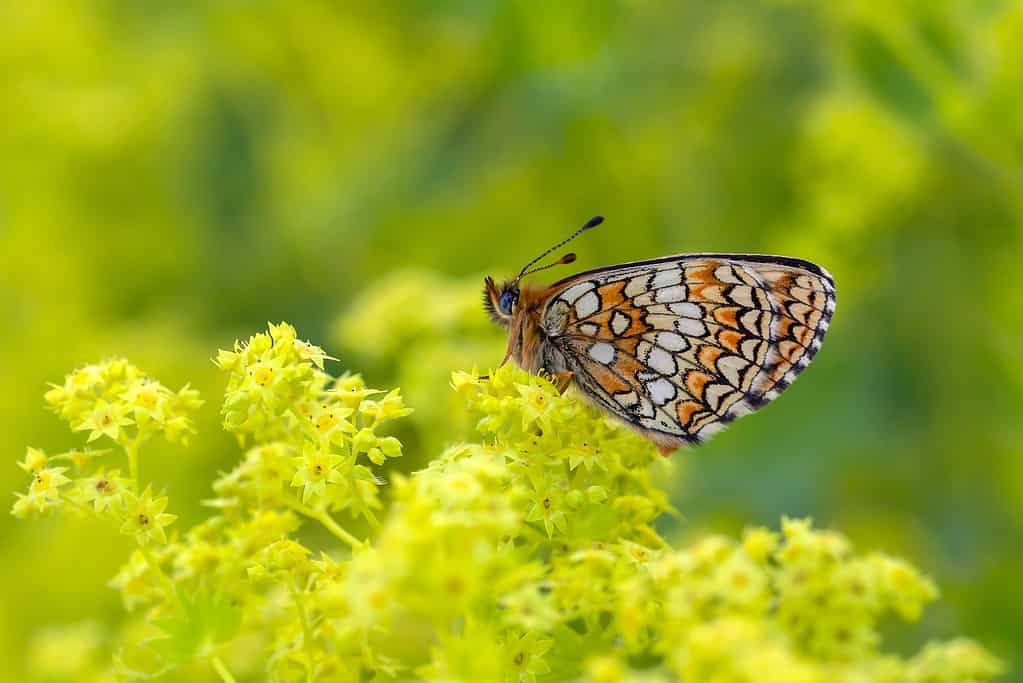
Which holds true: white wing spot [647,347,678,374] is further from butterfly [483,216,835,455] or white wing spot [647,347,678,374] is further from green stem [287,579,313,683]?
green stem [287,579,313,683]

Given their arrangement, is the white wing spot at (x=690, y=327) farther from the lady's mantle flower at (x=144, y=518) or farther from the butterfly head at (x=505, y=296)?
the lady's mantle flower at (x=144, y=518)

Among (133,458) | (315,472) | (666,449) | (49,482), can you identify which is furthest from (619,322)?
(49,482)

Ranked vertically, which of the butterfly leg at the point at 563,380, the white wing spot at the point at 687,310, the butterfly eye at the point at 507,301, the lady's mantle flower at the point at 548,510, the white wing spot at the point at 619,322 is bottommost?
the lady's mantle flower at the point at 548,510

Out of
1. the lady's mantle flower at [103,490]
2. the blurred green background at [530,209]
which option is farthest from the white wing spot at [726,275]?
the lady's mantle flower at [103,490]

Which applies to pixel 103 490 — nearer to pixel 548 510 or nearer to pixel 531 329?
pixel 548 510

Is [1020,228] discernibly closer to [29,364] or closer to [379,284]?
[379,284]
